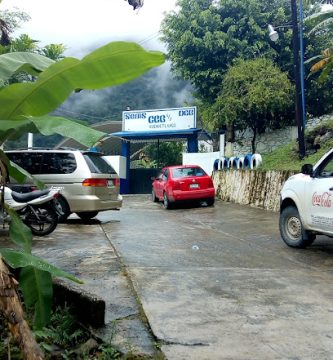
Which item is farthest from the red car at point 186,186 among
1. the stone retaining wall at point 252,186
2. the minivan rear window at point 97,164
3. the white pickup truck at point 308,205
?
the white pickup truck at point 308,205

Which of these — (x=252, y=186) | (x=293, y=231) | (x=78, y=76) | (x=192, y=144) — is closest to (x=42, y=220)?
(x=293, y=231)

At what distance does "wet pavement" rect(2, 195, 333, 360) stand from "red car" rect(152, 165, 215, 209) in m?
5.78

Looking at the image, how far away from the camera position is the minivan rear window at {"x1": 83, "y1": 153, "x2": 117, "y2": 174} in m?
10.1

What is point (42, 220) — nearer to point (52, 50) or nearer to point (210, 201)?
point (210, 201)

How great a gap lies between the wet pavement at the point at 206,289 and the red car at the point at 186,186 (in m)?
5.78

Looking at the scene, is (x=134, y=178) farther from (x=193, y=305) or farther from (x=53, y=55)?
(x=193, y=305)

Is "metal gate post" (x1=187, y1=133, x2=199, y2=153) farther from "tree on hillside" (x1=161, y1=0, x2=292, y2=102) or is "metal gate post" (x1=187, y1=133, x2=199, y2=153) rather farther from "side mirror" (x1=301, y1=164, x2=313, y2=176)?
"side mirror" (x1=301, y1=164, x2=313, y2=176)

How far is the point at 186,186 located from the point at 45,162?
227 inches

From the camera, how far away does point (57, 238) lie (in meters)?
7.94

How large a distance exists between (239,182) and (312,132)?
450 cm

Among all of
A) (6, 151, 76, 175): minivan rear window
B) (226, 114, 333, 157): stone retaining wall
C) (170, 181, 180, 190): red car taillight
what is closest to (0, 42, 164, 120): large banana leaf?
(6, 151, 76, 175): minivan rear window

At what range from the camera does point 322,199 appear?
20.6 feet

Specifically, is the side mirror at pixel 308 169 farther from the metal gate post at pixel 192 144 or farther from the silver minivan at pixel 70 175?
the metal gate post at pixel 192 144

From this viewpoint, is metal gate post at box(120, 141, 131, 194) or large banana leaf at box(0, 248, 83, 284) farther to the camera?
metal gate post at box(120, 141, 131, 194)
